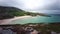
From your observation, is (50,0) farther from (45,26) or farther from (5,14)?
(5,14)

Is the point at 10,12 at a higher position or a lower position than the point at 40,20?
higher

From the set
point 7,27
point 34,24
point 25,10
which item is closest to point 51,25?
point 34,24

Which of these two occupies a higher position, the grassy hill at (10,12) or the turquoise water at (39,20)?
the grassy hill at (10,12)

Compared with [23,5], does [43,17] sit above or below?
below

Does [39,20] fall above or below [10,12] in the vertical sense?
below

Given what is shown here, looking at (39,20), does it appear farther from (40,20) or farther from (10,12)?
(10,12)

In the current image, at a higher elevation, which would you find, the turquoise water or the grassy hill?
the grassy hill

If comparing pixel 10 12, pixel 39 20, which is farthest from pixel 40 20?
pixel 10 12

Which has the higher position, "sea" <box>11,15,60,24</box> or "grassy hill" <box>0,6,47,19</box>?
"grassy hill" <box>0,6,47,19</box>

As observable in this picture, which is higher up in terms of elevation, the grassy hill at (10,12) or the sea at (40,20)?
the grassy hill at (10,12)

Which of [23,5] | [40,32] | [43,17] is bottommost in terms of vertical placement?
[40,32]
